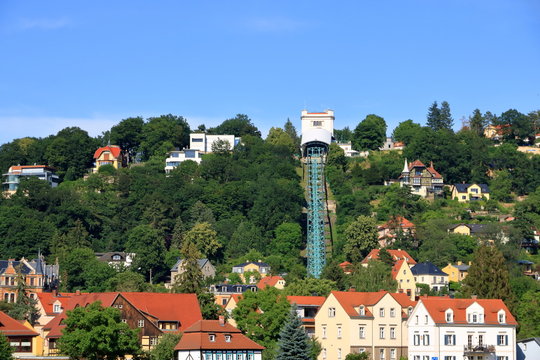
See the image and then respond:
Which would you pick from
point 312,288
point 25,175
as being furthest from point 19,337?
point 25,175

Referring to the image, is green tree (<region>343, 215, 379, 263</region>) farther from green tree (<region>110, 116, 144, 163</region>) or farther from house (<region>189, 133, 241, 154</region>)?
green tree (<region>110, 116, 144, 163</region>)

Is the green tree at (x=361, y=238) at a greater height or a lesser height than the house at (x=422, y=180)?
lesser

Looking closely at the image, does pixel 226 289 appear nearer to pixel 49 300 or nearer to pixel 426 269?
pixel 426 269

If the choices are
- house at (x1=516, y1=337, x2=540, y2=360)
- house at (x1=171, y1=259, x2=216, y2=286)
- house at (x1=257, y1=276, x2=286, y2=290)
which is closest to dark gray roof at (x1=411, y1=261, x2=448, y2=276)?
house at (x1=257, y1=276, x2=286, y2=290)

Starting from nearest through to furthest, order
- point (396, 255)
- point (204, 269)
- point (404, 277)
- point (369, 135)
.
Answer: point (404, 277)
point (396, 255)
point (204, 269)
point (369, 135)

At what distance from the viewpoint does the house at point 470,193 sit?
16575 cm

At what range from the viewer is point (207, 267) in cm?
13925

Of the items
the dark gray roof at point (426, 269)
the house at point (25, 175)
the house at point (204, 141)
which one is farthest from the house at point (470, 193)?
the house at point (25, 175)

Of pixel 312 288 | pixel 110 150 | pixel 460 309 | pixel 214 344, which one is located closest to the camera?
pixel 214 344

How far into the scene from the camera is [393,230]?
14500 centimetres

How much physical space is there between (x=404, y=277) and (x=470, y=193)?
142 ft

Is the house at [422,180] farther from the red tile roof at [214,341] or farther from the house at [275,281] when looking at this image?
the red tile roof at [214,341]

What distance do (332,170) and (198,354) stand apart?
292ft

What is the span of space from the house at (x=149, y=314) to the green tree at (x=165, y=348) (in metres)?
3.97
